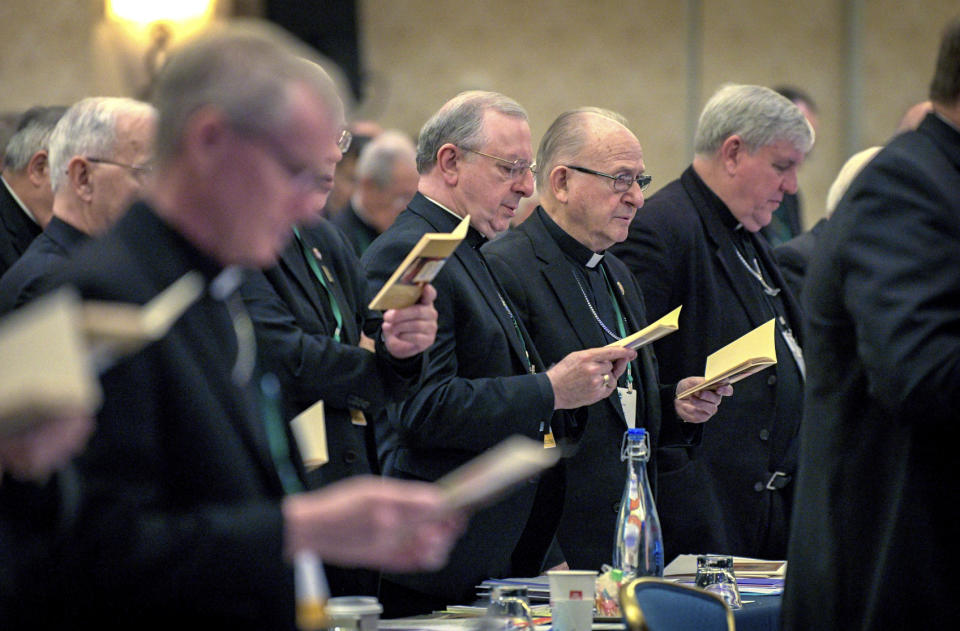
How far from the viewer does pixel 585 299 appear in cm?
398

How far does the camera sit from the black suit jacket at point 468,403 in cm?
337

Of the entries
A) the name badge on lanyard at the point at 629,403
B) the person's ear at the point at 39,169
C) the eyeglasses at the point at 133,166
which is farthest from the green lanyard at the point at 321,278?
the person's ear at the point at 39,169

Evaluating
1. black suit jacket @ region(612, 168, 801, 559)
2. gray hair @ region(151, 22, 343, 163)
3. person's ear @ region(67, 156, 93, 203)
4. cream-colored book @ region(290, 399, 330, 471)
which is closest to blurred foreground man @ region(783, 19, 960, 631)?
cream-colored book @ region(290, 399, 330, 471)

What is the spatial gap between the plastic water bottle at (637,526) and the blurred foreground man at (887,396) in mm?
665

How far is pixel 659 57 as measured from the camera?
8.93 metres

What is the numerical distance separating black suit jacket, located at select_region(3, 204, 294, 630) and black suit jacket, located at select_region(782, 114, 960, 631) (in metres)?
0.96

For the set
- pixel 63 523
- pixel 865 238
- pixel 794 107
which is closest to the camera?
pixel 63 523

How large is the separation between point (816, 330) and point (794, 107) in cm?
265

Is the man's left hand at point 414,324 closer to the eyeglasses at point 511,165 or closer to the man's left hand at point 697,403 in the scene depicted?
the eyeglasses at point 511,165

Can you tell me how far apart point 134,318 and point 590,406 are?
235cm

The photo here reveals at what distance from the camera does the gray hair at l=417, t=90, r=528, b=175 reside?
12.5 ft

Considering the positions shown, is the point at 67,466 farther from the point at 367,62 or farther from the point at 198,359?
the point at 367,62

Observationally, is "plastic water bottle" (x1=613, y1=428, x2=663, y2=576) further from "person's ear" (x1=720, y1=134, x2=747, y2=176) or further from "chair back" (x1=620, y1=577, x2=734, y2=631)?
"person's ear" (x1=720, y1=134, x2=747, y2=176)

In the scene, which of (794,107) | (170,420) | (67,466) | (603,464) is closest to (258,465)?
(170,420)
